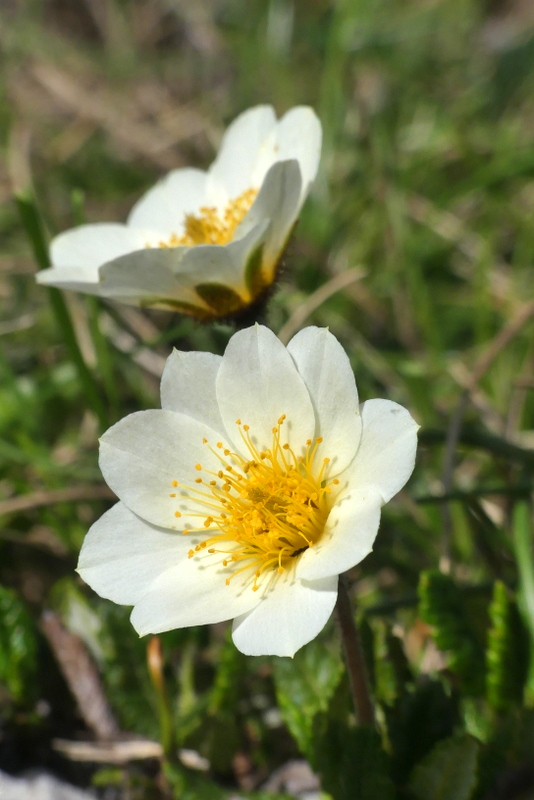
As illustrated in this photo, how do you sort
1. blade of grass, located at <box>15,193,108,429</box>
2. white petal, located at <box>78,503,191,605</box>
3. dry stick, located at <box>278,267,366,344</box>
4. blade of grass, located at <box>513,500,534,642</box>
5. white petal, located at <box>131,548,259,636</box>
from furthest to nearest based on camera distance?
dry stick, located at <box>278,267,366,344</box>, blade of grass, located at <box>15,193,108,429</box>, blade of grass, located at <box>513,500,534,642</box>, white petal, located at <box>78,503,191,605</box>, white petal, located at <box>131,548,259,636</box>

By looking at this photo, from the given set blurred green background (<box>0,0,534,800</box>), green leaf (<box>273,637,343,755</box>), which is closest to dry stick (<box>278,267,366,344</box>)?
blurred green background (<box>0,0,534,800</box>)

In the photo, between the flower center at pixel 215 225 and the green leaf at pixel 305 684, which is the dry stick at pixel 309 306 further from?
the green leaf at pixel 305 684

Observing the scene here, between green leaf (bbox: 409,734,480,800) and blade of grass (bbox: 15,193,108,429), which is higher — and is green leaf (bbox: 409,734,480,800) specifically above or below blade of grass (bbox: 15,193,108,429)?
below

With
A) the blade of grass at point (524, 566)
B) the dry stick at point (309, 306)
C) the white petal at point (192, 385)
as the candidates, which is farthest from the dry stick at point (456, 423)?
the white petal at point (192, 385)

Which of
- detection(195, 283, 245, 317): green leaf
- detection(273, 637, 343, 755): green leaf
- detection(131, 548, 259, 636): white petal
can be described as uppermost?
detection(195, 283, 245, 317): green leaf

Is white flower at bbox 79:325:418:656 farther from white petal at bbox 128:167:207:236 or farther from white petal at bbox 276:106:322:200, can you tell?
white petal at bbox 128:167:207:236

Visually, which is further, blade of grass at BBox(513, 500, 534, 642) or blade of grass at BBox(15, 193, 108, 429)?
blade of grass at BBox(15, 193, 108, 429)

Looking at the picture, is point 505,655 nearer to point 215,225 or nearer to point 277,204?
point 277,204
